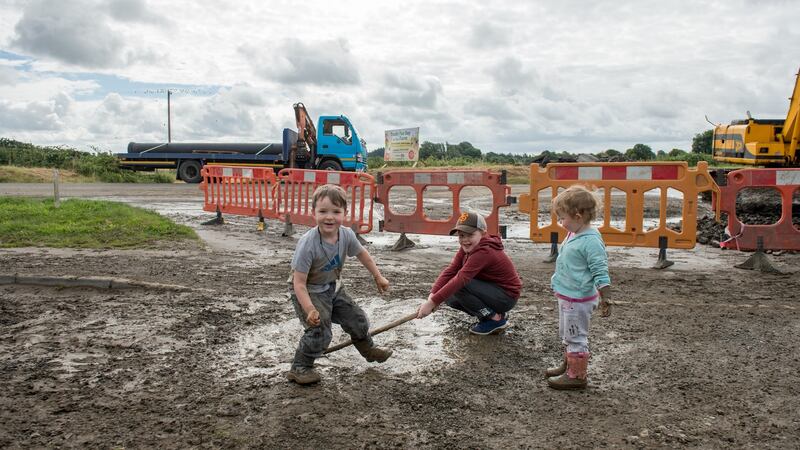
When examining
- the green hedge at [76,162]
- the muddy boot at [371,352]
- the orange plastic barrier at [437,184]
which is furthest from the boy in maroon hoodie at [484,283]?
the green hedge at [76,162]

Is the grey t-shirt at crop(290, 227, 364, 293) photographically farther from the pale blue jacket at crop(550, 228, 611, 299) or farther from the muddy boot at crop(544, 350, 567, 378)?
the muddy boot at crop(544, 350, 567, 378)

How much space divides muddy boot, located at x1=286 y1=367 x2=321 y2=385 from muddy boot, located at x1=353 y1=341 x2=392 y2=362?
0.43 m

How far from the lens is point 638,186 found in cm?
908

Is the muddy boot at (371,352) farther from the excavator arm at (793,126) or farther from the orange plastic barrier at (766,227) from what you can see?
the excavator arm at (793,126)

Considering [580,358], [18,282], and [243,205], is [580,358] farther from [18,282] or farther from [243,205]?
[243,205]

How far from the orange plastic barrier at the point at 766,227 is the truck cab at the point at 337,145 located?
21076mm

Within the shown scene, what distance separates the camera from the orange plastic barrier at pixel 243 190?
13016 millimetres

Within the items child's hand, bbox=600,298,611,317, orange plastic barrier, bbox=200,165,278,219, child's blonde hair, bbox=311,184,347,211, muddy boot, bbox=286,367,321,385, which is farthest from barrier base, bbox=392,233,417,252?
child's hand, bbox=600,298,611,317

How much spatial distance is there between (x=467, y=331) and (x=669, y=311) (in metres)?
2.08

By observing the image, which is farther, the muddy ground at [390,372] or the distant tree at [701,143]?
the distant tree at [701,143]

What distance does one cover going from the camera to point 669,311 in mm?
6191

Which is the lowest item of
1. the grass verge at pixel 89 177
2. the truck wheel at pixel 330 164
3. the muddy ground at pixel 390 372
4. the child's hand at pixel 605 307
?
the muddy ground at pixel 390 372

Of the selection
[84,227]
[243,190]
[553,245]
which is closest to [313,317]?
[553,245]

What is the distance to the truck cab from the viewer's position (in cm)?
2891
